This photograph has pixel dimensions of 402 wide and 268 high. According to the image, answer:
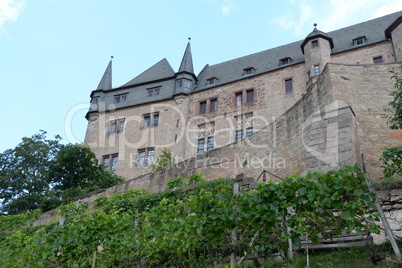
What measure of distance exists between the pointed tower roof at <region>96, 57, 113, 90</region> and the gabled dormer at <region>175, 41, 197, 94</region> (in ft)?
21.5

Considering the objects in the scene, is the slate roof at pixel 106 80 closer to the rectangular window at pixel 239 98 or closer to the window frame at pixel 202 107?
the window frame at pixel 202 107

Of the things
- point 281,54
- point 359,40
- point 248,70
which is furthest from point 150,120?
point 359,40

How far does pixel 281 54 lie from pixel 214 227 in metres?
26.8

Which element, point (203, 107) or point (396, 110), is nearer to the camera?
point (396, 110)

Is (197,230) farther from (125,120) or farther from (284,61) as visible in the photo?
(125,120)

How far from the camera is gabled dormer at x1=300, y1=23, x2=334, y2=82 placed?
1072 inches

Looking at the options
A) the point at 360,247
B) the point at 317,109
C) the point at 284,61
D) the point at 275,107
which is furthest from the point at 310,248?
the point at 284,61

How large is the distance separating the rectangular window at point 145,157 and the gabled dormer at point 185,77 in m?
4.71

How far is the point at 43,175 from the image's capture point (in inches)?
1017

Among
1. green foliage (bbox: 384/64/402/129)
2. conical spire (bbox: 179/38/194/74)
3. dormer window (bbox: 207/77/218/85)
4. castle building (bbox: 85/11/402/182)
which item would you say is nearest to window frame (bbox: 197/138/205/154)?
castle building (bbox: 85/11/402/182)

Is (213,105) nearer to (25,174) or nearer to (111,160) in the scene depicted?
(111,160)

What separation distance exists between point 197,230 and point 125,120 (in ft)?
87.9

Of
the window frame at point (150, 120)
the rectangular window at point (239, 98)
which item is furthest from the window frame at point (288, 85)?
the window frame at point (150, 120)

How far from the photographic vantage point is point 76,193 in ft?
70.5
